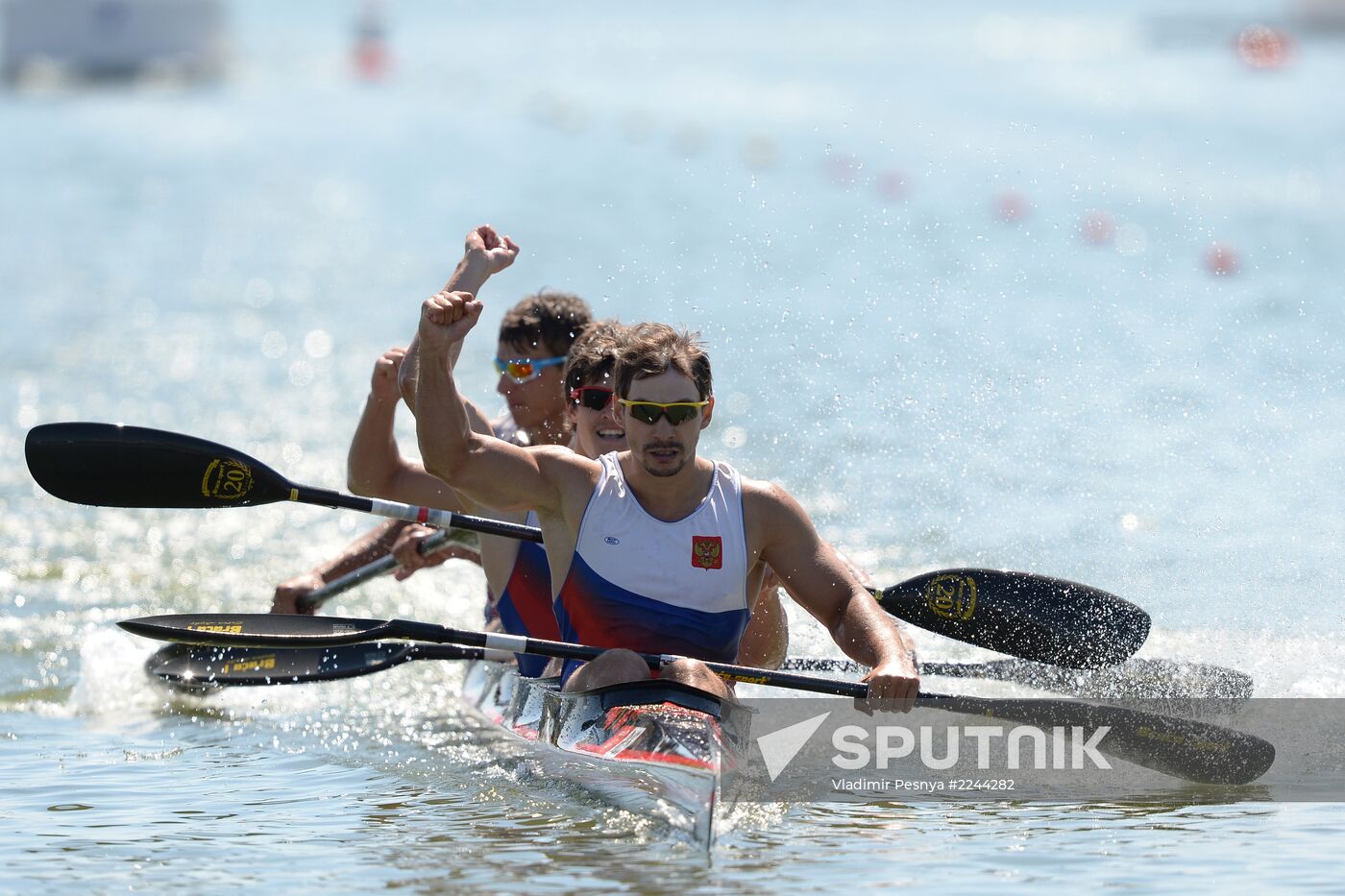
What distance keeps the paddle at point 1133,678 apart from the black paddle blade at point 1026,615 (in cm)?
6

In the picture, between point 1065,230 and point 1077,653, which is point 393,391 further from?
point 1065,230

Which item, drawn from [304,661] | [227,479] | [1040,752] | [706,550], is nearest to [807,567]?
[706,550]

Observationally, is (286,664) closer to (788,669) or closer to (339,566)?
(339,566)

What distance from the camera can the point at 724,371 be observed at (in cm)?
1355

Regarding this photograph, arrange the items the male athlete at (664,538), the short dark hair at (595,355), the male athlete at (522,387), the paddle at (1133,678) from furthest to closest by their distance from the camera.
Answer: the male athlete at (522,387)
the paddle at (1133,678)
the short dark hair at (595,355)
the male athlete at (664,538)

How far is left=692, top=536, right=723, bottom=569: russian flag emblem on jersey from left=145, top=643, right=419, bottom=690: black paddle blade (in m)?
0.99

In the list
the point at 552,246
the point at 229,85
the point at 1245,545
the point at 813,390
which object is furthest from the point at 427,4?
the point at 1245,545

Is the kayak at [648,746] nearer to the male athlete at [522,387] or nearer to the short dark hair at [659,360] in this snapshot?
the male athlete at [522,387]

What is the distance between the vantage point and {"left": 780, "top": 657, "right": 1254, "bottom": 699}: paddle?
6473 mm

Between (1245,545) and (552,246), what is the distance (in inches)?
529

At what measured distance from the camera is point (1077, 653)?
6562mm

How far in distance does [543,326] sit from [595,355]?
0.82 meters

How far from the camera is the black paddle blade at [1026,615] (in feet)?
21.5

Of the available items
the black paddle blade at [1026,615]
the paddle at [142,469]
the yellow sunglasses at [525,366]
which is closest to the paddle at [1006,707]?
the black paddle blade at [1026,615]
